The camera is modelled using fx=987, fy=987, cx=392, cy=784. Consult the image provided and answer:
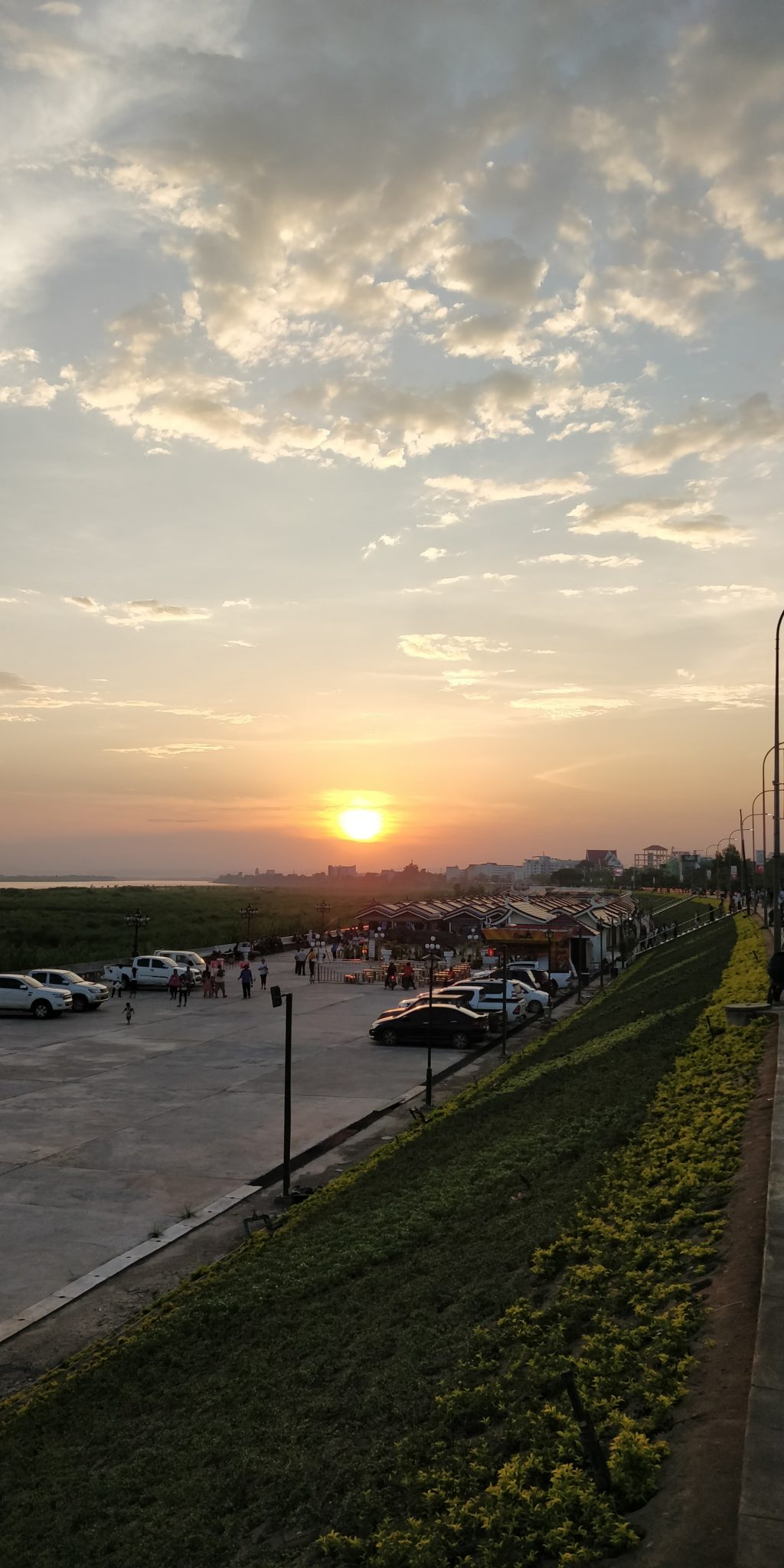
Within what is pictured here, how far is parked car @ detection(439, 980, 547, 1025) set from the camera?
127 ft

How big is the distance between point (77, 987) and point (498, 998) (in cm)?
1887

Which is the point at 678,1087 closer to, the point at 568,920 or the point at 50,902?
the point at 568,920

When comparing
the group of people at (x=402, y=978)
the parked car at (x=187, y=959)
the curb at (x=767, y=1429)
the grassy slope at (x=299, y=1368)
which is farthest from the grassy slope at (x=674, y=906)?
the curb at (x=767, y=1429)

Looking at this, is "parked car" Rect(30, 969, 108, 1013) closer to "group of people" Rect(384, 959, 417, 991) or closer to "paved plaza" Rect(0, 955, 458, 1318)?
"paved plaza" Rect(0, 955, 458, 1318)

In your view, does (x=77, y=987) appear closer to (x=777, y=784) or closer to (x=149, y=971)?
(x=149, y=971)

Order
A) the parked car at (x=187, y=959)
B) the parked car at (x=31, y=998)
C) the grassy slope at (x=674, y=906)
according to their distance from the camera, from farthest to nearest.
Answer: the grassy slope at (x=674, y=906) → the parked car at (x=187, y=959) → the parked car at (x=31, y=998)

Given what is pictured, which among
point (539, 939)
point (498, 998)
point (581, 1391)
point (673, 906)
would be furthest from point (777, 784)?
point (673, 906)

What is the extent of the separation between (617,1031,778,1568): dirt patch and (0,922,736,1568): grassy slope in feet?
6.97

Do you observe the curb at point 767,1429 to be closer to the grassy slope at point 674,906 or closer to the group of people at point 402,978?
the group of people at point 402,978

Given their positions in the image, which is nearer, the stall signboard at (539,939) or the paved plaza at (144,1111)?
the paved plaza at (144,1111)

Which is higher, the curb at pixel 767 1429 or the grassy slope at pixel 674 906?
the curb at pixel 767 1429

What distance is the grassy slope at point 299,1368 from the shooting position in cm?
760

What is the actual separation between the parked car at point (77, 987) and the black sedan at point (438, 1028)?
1555cm

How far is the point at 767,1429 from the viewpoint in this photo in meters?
5.79
